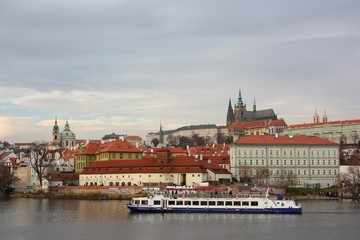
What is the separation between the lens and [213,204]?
6512 centimetres

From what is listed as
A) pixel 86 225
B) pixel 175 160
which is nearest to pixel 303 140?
pixel 175 160

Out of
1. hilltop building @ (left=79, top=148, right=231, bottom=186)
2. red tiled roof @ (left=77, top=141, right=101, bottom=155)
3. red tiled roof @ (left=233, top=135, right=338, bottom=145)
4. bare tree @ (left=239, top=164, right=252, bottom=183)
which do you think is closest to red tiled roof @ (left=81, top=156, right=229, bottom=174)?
hilltop building @ (left=79, top=148, right=231, bottom=186)

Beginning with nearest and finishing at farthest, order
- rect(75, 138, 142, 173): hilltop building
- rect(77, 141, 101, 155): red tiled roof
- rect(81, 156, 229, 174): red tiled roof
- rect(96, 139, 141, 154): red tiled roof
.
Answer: rect(81, 156, 229, 174): red tiled roof → rect(75, 138, 142, 173): hilltop building → rect(96, 139, 141, 154): red tiled roof → rect(77, 141, 101, 155): red tiled roof

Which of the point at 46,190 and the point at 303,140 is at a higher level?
the point at 303,140

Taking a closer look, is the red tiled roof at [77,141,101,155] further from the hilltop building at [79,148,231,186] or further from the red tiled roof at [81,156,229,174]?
the hilltop building at [79,148,231,186]

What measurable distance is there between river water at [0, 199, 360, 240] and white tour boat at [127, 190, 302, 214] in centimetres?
180

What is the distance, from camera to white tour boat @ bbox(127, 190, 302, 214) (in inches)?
2502

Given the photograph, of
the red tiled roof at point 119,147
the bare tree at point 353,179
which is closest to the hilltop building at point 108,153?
the red tiled roof at point 119,147

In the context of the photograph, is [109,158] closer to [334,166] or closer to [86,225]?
[334,166]

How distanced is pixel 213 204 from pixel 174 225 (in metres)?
12.5

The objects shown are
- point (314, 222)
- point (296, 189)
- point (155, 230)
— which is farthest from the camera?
point (296, 189)

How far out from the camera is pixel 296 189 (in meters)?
95.6

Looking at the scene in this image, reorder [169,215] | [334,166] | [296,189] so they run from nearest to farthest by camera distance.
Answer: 1. [169,215]
2. [296,189]
3. [334,166]

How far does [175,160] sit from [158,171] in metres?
4.19
